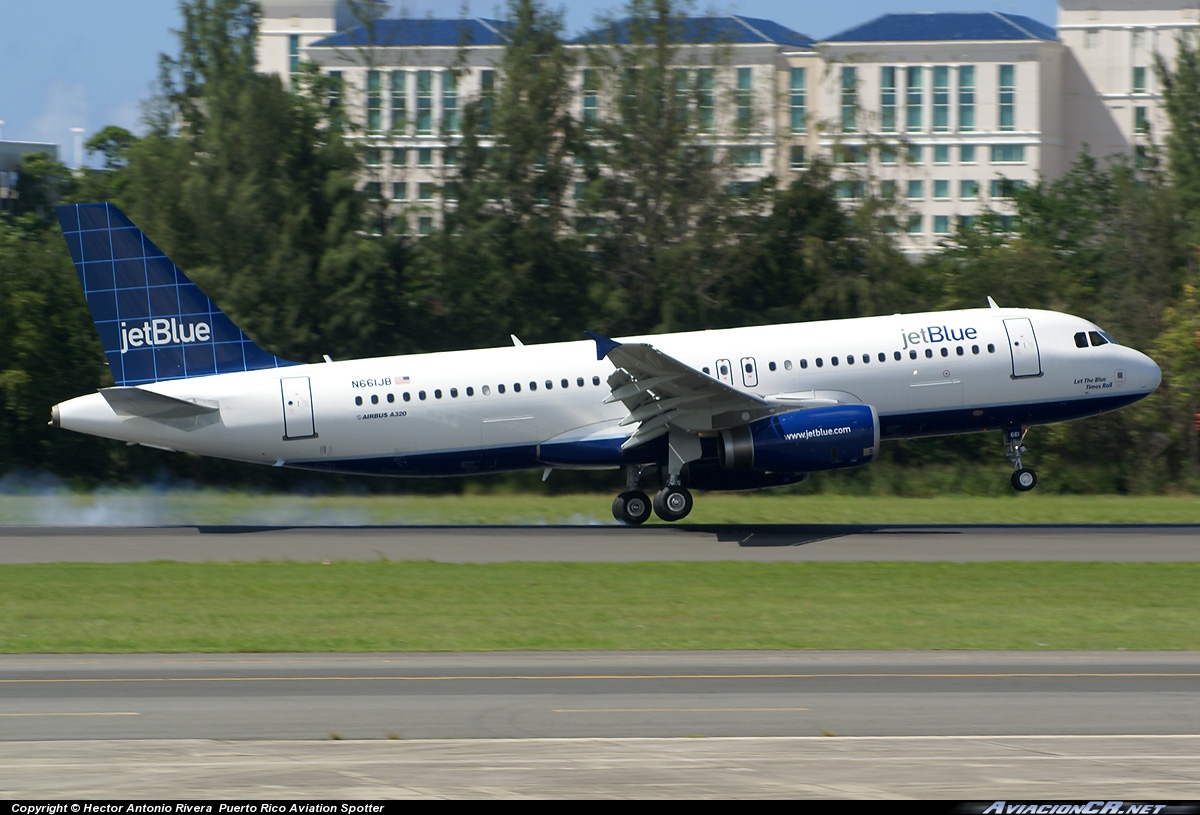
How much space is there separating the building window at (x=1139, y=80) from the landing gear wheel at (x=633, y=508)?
104m

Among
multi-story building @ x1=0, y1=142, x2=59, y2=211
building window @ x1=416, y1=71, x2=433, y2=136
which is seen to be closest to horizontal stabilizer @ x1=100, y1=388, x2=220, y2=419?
building window @ x1=416, y1=71, x2=433, y2=136

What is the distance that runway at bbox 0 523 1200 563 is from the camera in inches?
1147

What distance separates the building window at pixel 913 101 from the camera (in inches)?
4911

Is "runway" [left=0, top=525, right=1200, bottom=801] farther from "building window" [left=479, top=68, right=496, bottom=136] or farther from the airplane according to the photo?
"building window" [left=479, top=68, right=496, bottom=136]

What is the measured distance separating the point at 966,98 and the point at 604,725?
120m

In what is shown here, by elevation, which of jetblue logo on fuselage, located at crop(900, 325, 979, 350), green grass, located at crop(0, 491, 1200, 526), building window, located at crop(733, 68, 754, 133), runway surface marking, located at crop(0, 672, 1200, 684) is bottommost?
green grass, located at crop(0, 491, 1200, 526)

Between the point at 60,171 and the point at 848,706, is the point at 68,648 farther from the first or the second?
the point at 60,171

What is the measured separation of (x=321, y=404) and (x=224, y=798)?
23801mm

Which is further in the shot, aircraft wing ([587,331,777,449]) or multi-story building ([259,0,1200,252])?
multi-story building ([259,0,1200,252])

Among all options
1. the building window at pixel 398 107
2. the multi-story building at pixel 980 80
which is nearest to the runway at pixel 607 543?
the building window at pixel 398 107

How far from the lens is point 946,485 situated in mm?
46219

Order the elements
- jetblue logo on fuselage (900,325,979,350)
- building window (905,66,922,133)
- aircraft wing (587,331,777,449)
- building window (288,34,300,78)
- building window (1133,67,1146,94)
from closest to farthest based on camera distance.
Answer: aircraft wing (587,331,777,449), jetblue logo on fuselage (900,325,979,350), building window (1133,67,1146,94), building window (905,66,922,133), building window (288,34,300,78)

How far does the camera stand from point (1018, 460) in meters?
34.5

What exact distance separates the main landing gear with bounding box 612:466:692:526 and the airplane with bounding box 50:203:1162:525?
69 mm
